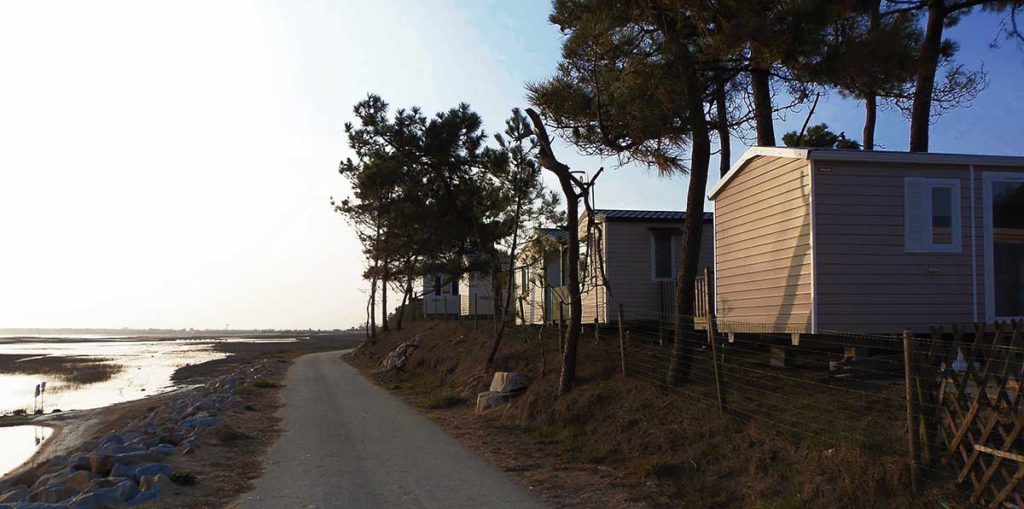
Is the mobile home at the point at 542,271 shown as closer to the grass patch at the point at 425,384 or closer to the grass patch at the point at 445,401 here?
the grass patch at the point at 445,401

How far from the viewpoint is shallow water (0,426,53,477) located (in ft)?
49.6

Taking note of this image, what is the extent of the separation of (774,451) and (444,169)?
1987 cm

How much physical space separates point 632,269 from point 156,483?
578 inches

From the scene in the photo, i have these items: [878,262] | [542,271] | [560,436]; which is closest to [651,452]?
[560,436]

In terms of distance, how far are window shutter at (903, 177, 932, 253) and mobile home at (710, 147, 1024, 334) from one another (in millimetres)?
15

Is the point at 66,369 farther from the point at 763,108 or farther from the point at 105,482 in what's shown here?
the point at 763,108

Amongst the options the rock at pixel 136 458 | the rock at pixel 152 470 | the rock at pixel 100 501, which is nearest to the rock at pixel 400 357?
the rock at pixel 136 458

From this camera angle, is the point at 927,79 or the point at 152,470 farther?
the point at 927,79

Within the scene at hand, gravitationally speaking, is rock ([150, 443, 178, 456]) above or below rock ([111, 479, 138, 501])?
below

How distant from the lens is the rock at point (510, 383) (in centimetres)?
1446

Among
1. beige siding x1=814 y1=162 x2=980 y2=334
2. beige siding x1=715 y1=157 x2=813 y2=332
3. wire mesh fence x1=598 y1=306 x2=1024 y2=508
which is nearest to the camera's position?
wire mesh fence x1=598 y1=306 x2=1024 y2=508

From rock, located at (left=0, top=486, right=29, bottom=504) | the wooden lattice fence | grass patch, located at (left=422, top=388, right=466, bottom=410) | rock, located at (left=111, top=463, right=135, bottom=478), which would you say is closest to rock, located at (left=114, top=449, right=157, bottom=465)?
rock, located at (left=111, top=463, right=135, bottom=478)

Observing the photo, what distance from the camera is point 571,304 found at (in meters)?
13.6

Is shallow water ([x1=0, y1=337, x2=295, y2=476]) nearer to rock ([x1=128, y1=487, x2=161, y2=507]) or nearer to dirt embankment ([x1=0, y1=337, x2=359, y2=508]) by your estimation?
dirt embankment ([x1=0, y1=337, x2=359, y2=508])
